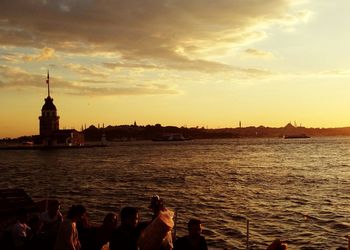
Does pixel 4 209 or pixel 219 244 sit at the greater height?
pixel 4 209

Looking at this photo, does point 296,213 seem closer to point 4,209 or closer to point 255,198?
point 255,198

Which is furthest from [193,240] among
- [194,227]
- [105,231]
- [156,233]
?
[105,231]

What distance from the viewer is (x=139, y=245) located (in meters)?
9.53

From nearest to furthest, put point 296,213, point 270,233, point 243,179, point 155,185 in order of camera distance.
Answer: point 270,233
point 296,213
point 155,185
point 243,179

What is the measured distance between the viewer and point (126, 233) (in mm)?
9945

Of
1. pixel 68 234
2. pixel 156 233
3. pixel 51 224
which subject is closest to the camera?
pixel 156 233

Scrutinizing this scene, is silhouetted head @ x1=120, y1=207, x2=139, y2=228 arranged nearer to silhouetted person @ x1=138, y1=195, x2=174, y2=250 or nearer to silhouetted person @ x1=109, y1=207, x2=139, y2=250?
silhouetted person @ x1=109, y1=207, x2=139, y2=250

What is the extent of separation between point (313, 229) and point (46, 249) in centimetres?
2305

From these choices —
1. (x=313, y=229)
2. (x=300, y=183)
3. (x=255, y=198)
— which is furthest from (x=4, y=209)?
(x=300, y=183)

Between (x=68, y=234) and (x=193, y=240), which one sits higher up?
(x=68, y=234)

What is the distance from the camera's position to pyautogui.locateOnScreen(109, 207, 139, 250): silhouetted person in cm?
982

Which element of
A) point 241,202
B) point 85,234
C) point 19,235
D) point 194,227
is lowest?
point 241,202

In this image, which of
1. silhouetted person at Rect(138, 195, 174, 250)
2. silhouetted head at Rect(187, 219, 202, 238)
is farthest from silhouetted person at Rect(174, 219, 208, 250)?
silhouetted person at Rect(138, 195, 174, 250)

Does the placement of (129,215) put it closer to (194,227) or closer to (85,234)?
(194,227)
